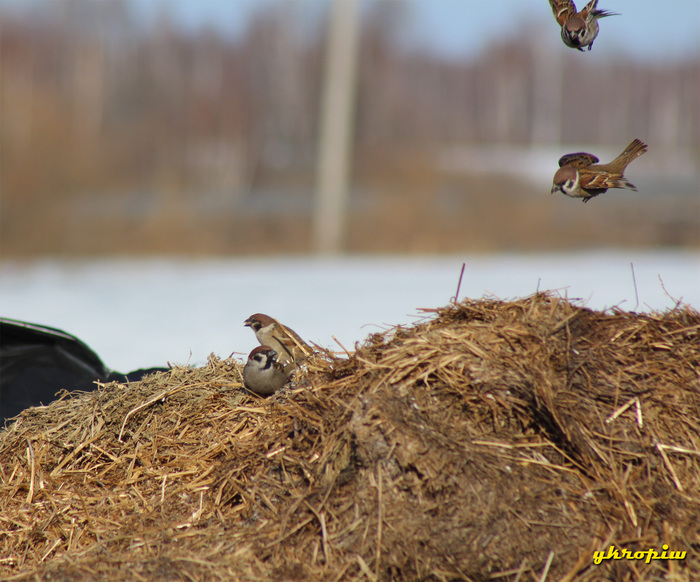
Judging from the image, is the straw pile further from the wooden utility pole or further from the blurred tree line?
the blurred tree line

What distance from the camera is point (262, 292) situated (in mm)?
9070

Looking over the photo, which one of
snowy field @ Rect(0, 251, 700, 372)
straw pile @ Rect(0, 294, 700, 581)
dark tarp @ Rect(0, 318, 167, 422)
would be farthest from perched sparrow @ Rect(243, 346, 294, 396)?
dark tarp @ Rect(0, 318, 167, 422)

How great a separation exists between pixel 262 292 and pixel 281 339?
16.6 feet

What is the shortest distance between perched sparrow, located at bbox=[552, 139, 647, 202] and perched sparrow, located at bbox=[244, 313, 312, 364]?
1.45 metres

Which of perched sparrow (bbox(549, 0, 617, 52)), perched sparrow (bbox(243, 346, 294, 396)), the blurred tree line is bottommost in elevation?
perched sparrow (bbox(243, 346, 294, 396))

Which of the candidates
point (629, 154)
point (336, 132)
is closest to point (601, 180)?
point (629, 154)

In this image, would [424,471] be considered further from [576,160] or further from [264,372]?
[576,160]

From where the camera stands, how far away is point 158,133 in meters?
36.3

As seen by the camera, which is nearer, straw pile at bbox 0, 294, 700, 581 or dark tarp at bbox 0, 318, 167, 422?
straw pile at bbox 0, 294, 700, 581

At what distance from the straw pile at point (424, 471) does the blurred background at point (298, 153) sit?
246 cm

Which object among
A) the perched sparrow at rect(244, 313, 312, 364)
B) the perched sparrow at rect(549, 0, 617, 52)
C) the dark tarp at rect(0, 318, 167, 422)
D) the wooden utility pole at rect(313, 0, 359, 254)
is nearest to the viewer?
the perched sparrow at rect(549, 0, 617, 52)

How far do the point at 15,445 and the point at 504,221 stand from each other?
2174 centimetres

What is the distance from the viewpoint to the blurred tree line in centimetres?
2000

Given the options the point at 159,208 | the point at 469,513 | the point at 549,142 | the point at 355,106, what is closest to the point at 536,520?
the point at 469,513
